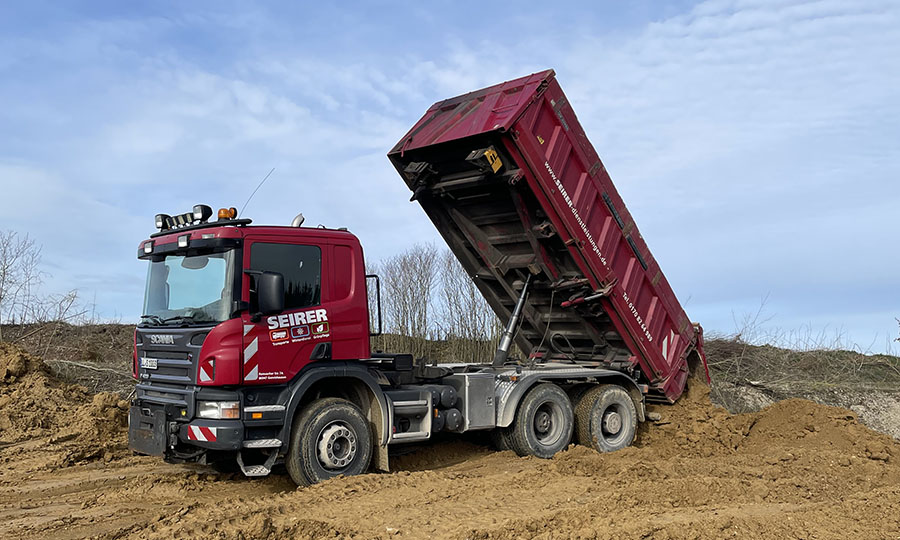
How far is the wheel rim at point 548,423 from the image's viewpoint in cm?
902

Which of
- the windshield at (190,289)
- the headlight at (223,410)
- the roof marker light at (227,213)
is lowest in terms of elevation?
the headlight at (223,410)

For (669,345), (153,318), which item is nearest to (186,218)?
(153,318)

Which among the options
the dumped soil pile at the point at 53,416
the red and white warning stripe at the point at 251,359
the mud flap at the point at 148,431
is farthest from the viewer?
the dumped soil pile at the point at 53,416

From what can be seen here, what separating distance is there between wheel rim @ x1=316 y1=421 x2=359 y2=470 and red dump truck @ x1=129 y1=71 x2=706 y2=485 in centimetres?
1

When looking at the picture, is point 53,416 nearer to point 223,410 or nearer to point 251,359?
point 223,410

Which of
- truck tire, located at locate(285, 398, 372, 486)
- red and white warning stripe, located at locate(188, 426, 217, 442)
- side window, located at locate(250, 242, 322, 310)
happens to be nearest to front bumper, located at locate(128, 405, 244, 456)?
red and white warning stripe, located at locate(188, 426, 217, 442)

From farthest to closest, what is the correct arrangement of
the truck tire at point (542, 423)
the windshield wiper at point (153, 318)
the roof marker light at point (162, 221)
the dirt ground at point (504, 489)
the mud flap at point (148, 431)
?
the truck tire at point (542, 423) → the roof marker light at point (162, 221) → the windshield wiper at point (153, 318) → the mud flap at point (148, 431) → the dirt ground at point (504, 489)

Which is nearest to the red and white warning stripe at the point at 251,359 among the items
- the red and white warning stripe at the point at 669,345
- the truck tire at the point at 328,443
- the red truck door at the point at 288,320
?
the red truck door at the point at 288,320

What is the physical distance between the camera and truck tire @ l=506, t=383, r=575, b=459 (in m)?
8.72

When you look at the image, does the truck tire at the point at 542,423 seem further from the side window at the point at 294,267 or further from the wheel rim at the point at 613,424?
the side window at the point at 294,267

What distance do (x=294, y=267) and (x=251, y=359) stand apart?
97 centimetres

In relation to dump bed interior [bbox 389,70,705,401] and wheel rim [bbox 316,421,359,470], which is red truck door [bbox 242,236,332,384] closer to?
wheel rim [bbox 316,421,359,470]

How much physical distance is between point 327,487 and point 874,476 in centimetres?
579

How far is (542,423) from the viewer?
29.7ft
